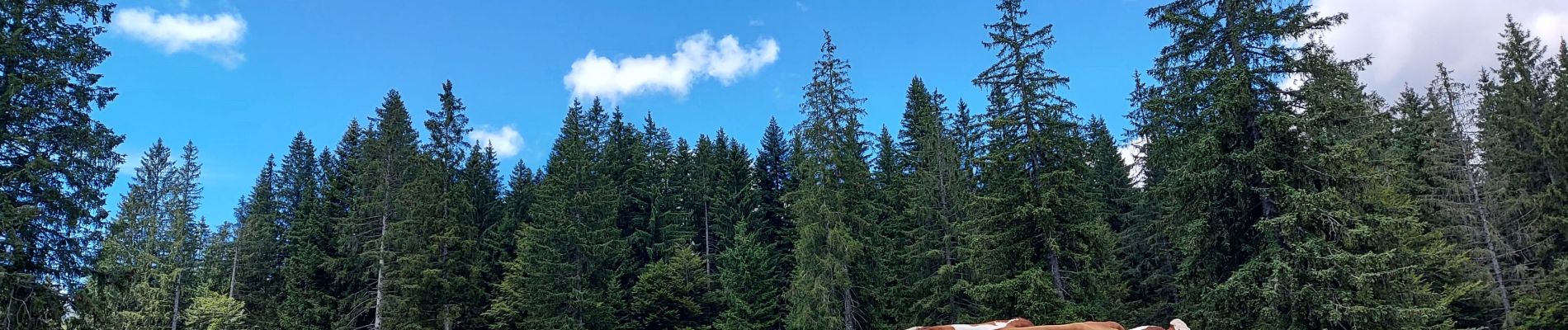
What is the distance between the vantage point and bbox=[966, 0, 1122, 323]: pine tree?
58.7ft

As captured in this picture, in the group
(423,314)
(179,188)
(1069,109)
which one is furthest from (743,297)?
(179,188)

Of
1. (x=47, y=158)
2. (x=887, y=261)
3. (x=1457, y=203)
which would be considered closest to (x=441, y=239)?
(x=47, y=158)

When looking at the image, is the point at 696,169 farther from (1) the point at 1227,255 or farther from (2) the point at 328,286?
(1) the point at 1227,255

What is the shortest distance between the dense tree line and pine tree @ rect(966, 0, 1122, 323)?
0.26 ft

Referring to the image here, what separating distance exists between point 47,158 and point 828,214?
18.4 metres

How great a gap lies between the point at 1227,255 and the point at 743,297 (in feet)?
58.6

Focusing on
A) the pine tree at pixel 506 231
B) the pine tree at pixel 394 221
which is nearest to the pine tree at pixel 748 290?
the pine tree at pixel 506 231

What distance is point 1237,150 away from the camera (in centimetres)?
1408

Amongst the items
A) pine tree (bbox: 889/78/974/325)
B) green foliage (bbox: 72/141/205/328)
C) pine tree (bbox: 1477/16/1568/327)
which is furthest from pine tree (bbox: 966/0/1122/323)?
green foliage (bbox: 72/141/205/328)

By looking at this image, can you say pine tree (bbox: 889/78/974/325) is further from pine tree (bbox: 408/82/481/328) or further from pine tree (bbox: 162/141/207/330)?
pine tree (bbox: 162/141/207/330)

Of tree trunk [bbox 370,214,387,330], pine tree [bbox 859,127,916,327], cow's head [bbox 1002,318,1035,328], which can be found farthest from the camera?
tree trunk [bbox 370,214,387,330]

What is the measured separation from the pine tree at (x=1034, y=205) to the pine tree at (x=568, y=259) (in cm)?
1619

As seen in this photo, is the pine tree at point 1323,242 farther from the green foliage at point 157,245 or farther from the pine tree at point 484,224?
the green foliage at point 157,245

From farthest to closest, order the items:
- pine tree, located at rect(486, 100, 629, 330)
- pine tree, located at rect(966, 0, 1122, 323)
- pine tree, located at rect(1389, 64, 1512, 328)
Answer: pine tree, located at rect(486, 100, 629, 330)
pine tree, located at rect(1389, 64, 1512, 328)
pine tree, located at rect(966, 0, 1122, 323)
